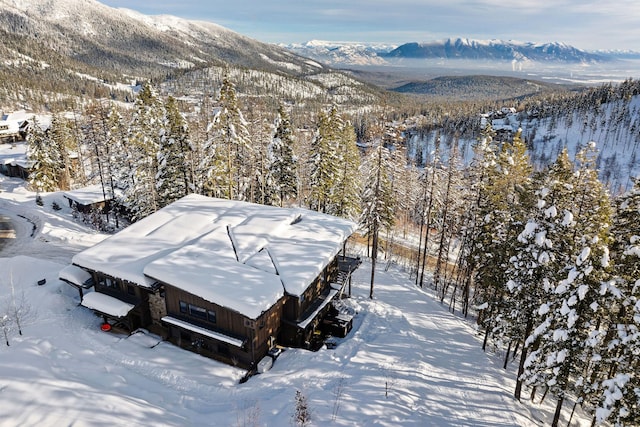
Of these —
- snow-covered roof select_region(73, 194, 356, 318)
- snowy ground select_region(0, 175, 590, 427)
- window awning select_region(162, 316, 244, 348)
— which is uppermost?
snow-covered roof select_region(73, 194, 356, 318)

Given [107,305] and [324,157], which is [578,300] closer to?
[324,157]

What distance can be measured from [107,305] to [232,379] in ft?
29.1

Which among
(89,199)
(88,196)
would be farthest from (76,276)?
(88,196)

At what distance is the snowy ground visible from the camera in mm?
14336

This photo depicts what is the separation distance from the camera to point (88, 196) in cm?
4453

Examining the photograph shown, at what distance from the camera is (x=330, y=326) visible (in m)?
24.0

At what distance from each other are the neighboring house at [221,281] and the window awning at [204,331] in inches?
2.0

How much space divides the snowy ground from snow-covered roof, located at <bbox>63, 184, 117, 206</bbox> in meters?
18.1

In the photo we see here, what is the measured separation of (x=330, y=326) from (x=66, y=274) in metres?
17.4

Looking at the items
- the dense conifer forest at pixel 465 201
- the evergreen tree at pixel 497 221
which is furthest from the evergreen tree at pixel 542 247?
the evergreen tree at pixel 497 221

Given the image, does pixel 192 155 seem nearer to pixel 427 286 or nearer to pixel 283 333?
pixel 283 333

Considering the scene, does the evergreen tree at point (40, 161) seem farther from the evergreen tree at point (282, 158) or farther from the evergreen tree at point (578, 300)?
the evergreen tree at point (578, 300)

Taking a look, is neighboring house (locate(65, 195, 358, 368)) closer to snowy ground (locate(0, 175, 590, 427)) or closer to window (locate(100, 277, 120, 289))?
window (locate(100, 277, 120, 289))

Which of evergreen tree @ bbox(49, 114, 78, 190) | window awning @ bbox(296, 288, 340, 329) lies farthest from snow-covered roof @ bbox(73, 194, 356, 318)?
evergreen tree @ bbox(49, 114, 78, 190)
